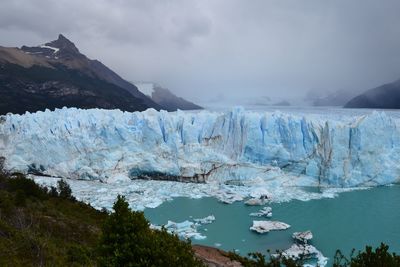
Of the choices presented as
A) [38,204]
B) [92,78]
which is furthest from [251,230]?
[92,78]

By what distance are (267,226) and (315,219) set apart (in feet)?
8.22

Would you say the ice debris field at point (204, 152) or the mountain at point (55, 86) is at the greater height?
the mountain at point (55, 86)

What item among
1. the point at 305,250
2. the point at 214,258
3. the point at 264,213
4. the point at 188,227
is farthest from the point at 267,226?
the point at 214,258

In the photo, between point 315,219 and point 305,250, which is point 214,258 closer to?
point 305,250

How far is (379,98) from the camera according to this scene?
3909 centimetres

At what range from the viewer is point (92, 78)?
207 ft

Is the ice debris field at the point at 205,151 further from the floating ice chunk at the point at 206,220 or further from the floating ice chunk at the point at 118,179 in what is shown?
the floating ice chunk at the point at 206,220

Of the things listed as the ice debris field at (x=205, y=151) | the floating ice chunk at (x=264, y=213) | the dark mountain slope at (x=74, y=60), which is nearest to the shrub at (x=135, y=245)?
the floating ice chunk at (x=264, y=213)

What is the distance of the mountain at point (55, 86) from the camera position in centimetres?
4647

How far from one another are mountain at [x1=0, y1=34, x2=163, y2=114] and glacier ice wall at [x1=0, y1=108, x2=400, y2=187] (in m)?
21.5

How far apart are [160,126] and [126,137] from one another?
2.16 m

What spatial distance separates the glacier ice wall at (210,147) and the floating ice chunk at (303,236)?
26.8 feet

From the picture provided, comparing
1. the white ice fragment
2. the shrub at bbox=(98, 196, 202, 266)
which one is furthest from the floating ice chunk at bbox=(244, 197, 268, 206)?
the shrub at bbox=(98, 196, 202, 266)

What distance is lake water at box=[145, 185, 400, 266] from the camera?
42.1 ft
